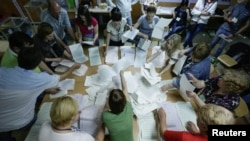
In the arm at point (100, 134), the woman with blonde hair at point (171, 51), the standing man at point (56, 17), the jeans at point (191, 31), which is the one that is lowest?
the jeans at point (191, 31)

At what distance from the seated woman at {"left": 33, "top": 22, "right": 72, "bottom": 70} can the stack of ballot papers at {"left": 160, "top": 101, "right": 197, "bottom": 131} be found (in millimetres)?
1397

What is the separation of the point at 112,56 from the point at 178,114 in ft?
3.74

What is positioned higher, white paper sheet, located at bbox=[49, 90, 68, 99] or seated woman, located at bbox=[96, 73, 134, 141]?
seated woman, located at bbox=[96, 73, 134, 141]

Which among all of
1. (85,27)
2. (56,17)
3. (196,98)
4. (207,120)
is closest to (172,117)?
(196,98)

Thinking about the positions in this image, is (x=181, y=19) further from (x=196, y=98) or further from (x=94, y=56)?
(x=196, y=98)

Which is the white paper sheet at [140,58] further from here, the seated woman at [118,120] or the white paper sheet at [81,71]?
the seated woman at [118,120]

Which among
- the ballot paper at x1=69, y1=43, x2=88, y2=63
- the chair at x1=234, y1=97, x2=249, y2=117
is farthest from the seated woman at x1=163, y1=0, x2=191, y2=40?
the chair at x1=234, y1=97, x2=249, y2=117

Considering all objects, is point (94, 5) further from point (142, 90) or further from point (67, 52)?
point (142, 90)

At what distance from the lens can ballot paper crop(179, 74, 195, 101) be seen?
1709 millimetres

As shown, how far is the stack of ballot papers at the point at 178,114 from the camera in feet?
5.22

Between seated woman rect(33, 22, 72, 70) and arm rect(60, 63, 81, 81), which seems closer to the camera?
arm rect(60, 63, 81, 81)

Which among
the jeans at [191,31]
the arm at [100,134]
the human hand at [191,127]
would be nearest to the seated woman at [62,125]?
the arm at [100,134]

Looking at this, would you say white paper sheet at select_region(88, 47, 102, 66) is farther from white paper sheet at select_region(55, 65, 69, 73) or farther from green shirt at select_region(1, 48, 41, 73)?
green shirt at select_region(1, 48, 41, 73)

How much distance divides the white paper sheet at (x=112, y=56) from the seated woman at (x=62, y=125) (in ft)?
3.62
